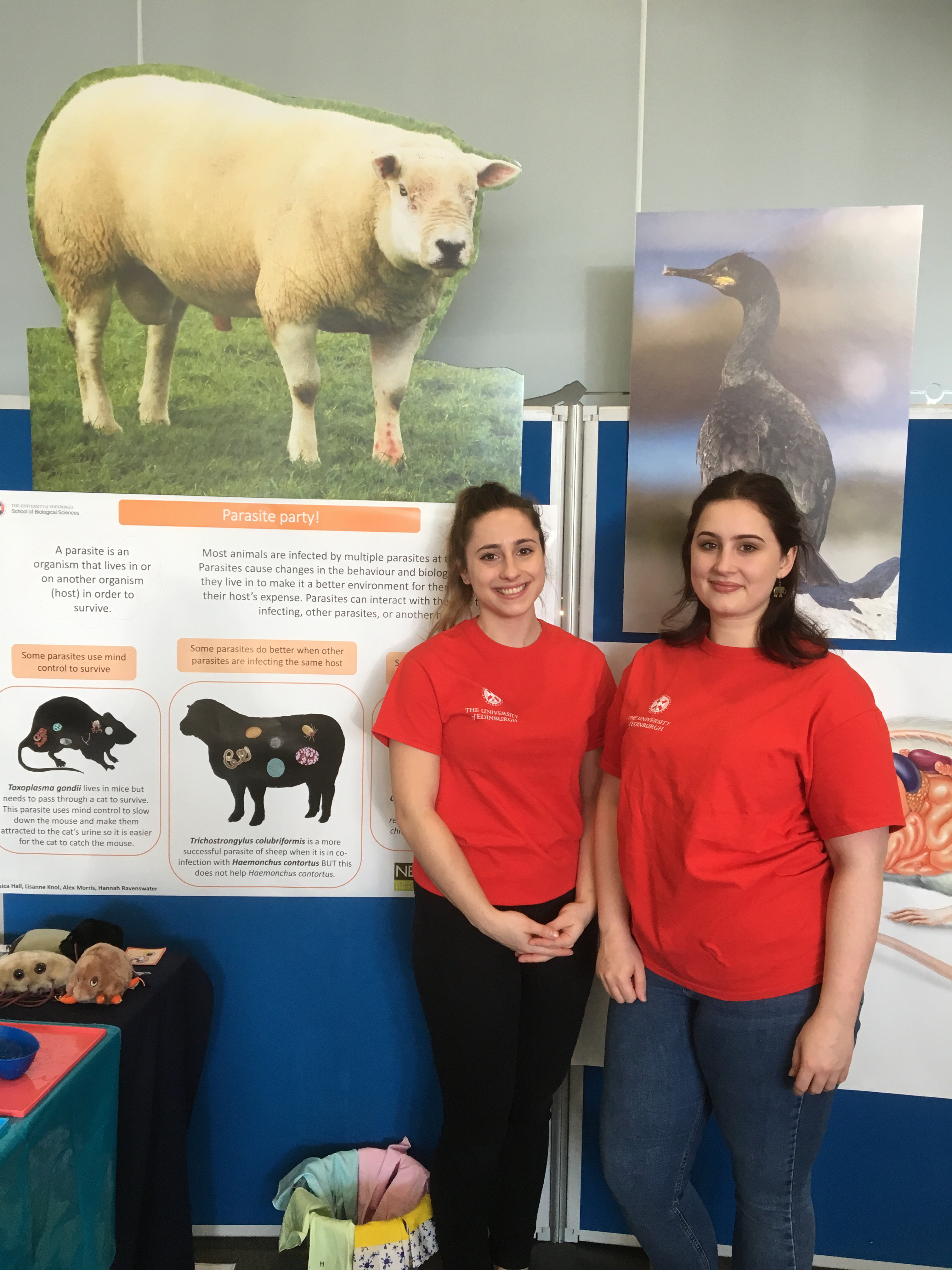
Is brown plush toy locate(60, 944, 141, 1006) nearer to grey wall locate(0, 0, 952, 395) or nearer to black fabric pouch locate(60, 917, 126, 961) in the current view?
black fabric pouch locate(60, 917, 126, 961)

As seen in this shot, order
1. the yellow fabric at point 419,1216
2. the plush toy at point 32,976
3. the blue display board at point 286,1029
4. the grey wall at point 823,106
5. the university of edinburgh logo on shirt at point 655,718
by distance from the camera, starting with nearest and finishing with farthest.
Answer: the university of edinburgh logo on shirt at point 655,718 → the plush toy at point 32,976 → the yellow fabric at point 419,1216 → the blue display board at point 286,1029 → the grey wall at point 823,106

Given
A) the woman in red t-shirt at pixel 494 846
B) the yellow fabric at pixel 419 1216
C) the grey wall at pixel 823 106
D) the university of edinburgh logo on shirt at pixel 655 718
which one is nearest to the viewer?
the university of edinburgh logo on shirt at pixel 655 718

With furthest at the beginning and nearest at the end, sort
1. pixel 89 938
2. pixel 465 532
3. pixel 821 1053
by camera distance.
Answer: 1. pixel 89 938
2. pixel 465 532
3. pixel 821 1053

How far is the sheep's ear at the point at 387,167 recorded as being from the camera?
1502 mm

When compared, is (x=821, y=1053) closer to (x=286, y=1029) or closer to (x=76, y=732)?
(x=286, y=1029)

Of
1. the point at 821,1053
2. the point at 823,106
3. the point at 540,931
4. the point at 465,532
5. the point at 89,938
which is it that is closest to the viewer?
the point at 821,1053

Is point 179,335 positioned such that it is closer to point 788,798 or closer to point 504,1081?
point 788,798

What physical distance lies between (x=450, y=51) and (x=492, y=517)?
1.32 m

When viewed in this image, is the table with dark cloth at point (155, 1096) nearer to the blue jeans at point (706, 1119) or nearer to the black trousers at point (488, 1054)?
the black trousers at point (488, 1054)

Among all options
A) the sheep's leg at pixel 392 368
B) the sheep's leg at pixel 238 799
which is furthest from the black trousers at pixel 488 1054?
the sheep's leg at pixel 392 368

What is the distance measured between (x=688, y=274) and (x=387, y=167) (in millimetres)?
650

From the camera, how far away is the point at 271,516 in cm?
160

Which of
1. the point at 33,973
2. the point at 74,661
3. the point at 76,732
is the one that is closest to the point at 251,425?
the point at 74,661

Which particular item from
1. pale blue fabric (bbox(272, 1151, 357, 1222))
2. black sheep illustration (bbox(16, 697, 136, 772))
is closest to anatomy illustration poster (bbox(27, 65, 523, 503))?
black sheep illustration (bbox(16, 697, 136, 772))
